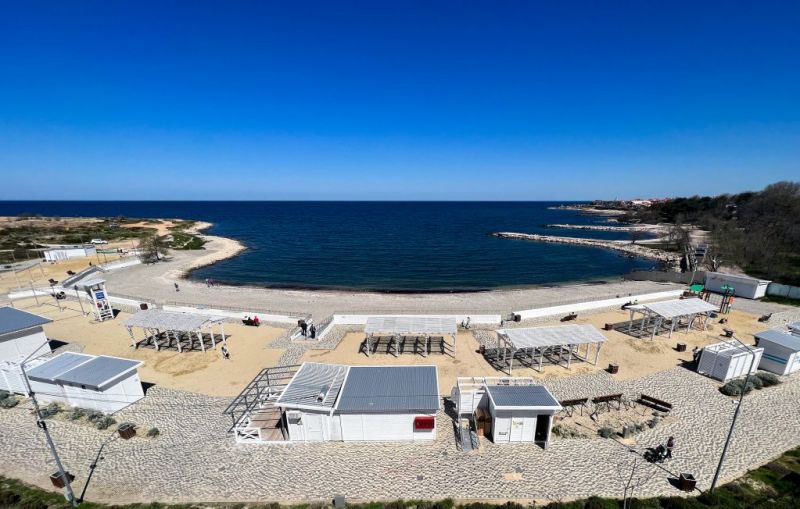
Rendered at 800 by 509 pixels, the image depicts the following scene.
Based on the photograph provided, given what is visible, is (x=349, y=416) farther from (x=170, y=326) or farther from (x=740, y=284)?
(x=740, y=284)

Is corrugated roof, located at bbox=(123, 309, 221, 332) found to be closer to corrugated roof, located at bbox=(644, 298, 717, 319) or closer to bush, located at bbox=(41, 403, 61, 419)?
bush, located at bbox=(41, 403, 61, 419)

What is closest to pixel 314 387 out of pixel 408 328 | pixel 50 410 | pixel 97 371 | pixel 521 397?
pixel 408 328

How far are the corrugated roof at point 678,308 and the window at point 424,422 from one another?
859 inches

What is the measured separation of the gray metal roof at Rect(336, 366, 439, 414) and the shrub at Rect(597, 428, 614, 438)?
317 inches

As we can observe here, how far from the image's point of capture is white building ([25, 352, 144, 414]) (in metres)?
17.5

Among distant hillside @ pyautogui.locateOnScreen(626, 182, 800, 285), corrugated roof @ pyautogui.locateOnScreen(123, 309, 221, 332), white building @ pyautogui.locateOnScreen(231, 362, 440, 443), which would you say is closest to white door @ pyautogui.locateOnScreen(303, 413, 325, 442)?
white building @ pyautogui.locateOnScreen(231, 362, 440, 443)

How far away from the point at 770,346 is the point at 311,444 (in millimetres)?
29550

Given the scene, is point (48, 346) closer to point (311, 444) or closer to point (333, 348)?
point (333, 348)

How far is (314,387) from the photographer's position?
659 inches

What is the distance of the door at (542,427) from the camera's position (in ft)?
50.5

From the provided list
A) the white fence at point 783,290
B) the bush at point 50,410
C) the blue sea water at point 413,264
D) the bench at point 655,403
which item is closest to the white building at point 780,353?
the bench at point 655,403

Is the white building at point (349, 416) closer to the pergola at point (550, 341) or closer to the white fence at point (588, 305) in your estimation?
the pergola at point (550, 341)

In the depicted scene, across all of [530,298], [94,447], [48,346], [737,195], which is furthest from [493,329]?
[737,195]

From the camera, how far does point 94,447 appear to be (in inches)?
597
